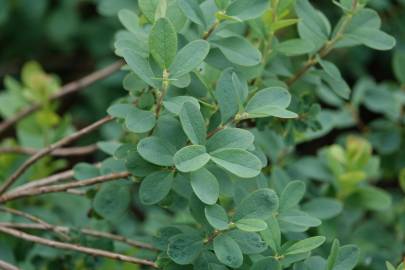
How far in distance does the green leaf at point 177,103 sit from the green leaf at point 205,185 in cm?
10

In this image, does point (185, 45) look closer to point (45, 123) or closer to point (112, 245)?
point (112, 245)

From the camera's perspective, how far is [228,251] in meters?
1.13

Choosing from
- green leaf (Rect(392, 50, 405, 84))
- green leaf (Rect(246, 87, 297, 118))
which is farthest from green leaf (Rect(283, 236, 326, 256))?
green leaf (Rect(392, 50, 405, 84))

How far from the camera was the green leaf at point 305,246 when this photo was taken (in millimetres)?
1140

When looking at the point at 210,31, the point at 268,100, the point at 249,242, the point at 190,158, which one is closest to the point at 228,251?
the point at 249,242

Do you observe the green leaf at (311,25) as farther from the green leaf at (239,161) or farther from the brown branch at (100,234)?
the brown branch at (100,234)

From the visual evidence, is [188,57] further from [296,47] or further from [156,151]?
[296,47]

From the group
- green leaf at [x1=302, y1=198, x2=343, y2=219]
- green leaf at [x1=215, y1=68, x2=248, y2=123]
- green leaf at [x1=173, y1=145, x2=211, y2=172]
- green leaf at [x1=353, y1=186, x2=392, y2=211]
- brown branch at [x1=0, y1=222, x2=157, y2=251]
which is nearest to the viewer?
green leaf at [x1=173, y1=145, x2=211, y2=172]

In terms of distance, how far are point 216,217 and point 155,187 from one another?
0.38ft

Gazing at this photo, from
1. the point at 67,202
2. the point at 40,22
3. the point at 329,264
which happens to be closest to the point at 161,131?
the point at 329,264

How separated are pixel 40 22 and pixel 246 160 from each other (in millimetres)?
1993

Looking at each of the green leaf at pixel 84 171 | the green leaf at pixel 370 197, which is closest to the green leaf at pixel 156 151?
the green leaf at pixel 84 171

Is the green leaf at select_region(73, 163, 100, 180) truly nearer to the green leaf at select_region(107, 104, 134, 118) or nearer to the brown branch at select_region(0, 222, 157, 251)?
the brown branch at select_region(0, 222, 157, 251)

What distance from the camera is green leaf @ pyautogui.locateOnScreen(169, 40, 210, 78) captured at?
117 centimetres
